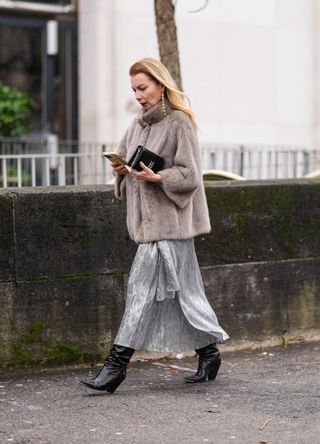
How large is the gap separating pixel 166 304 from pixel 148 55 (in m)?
10.1

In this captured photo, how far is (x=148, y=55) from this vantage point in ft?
51.9

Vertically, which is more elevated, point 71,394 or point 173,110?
point 173,110

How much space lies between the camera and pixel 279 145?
16750 millimetres

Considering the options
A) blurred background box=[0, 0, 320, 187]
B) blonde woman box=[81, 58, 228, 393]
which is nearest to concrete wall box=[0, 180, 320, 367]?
blonde woman box=[81, 58, 228, 393]

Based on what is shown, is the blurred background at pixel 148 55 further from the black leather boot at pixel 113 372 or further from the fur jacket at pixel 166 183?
the black leather boot at pixel 113 372

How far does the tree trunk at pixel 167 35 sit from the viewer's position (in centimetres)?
866

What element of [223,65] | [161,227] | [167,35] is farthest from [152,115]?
[223,65]

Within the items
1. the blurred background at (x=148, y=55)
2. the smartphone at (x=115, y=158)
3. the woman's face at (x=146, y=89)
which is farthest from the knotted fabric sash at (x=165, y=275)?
the blurred background at (x=148, y=55)

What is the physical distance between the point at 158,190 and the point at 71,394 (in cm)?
122

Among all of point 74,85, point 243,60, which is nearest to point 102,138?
point 74,85

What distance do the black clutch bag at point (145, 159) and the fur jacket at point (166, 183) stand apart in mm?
54

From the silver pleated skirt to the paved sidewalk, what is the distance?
0.93 ft

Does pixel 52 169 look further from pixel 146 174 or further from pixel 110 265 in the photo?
pixel 146 174

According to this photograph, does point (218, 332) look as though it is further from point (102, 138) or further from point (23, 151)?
point (102, 138)
